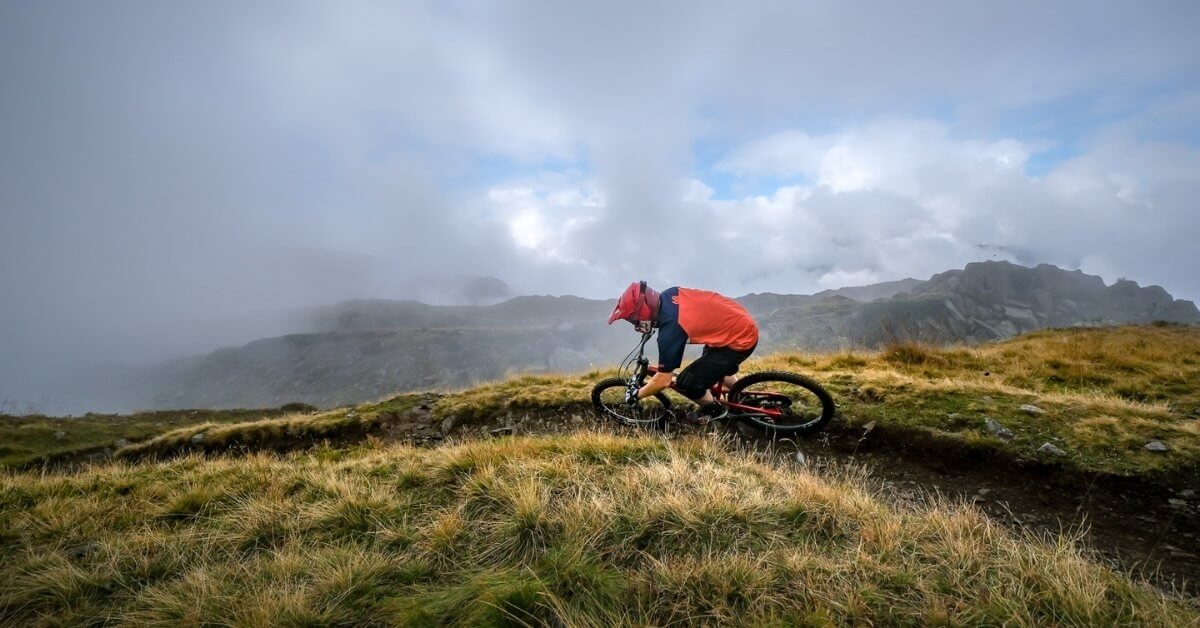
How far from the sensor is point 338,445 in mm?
11250

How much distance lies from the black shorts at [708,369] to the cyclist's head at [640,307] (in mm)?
1096

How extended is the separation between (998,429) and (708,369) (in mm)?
4461

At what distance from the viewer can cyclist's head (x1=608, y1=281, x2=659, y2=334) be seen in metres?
7.33

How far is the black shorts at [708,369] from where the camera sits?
7.44 m

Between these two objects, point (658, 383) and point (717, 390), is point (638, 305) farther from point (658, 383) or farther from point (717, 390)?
point (717, 390)

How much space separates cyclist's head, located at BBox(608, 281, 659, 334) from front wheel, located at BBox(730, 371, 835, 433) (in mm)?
2134

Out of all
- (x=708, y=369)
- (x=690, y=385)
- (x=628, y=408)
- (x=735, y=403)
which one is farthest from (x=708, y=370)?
(x=628, y=408)

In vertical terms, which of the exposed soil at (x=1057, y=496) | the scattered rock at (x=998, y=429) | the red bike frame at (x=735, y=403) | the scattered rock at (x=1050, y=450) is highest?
the red bike frame at (x=735, y=403)

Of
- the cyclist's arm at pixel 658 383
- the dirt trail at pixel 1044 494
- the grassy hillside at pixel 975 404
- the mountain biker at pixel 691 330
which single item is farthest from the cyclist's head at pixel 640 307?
the grassy hillside at pixel 975 404

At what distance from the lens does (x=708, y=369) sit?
753cm

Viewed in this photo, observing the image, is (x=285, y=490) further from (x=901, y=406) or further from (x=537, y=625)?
(x=901, y=406)

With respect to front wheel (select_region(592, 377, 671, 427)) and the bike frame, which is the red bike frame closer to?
the bike frame

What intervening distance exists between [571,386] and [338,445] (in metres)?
6.24

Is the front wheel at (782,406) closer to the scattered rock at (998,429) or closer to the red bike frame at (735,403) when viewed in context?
the red bike frame at (735,403)
